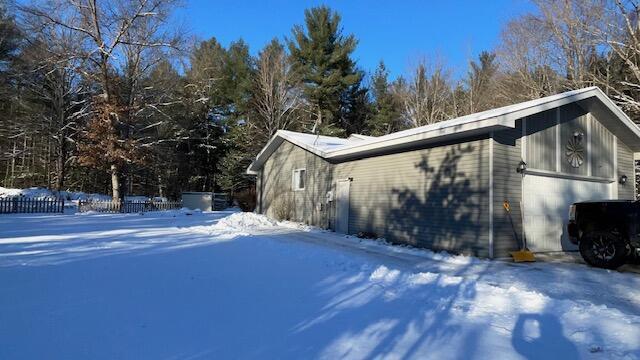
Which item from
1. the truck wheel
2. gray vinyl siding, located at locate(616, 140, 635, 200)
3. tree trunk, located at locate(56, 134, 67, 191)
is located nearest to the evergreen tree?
tree trunk, located at locate(56, 134, 67, 191)

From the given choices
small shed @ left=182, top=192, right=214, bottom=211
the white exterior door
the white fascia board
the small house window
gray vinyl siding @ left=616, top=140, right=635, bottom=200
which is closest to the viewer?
the white exterior door

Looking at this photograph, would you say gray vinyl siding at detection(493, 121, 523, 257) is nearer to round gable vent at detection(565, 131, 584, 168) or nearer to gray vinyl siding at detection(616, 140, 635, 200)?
round gable vent at detection(565, 131, 584, 168)

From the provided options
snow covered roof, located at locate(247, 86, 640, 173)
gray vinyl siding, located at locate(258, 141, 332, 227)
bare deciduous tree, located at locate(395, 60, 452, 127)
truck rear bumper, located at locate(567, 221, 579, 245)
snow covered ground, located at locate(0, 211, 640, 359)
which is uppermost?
bare deciduous tree, located at locate(395, 60, 452, 127)

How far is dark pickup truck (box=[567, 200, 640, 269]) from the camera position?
8727mm

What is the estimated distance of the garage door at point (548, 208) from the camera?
11070mm

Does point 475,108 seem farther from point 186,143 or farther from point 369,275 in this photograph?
point 369,275

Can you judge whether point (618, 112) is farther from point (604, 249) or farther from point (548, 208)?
point (604, 249)

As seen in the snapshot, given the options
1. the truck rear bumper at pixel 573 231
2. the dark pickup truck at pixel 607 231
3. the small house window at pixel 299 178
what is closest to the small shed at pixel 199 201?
the small house window at pixel 299 178

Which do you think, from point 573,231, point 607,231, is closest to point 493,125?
point 573,231

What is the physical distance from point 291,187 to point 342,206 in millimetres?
4104

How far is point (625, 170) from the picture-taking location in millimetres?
13734

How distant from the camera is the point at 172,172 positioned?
130 feet

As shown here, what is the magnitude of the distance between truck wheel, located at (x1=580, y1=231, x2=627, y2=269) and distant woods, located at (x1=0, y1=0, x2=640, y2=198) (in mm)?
14287

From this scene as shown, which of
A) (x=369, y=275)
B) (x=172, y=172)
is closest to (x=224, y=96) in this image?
(x=172, y=172)
